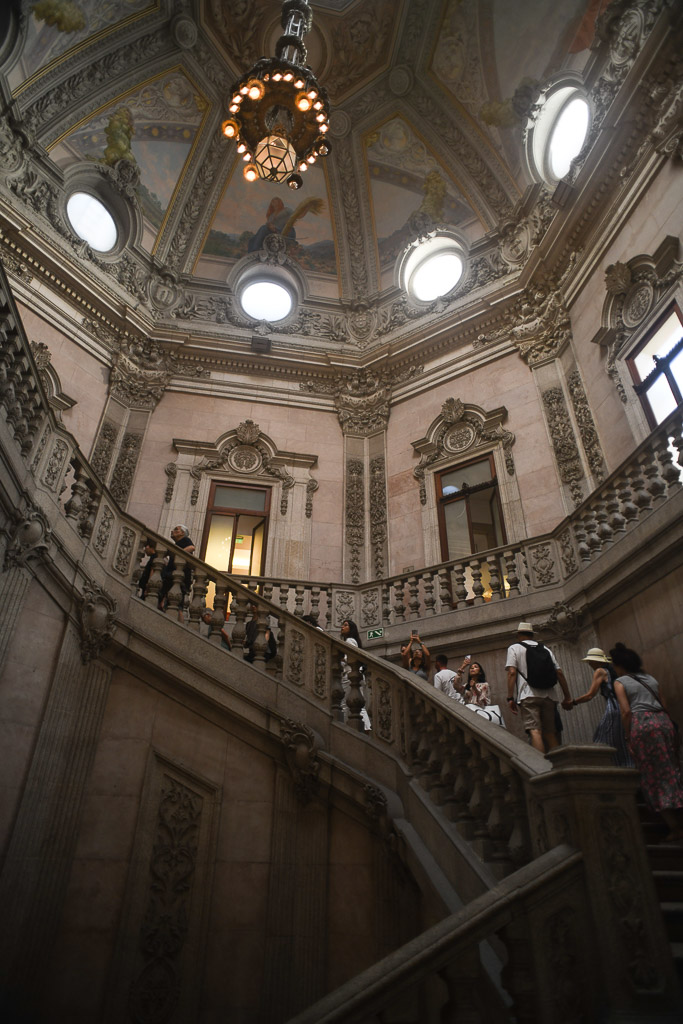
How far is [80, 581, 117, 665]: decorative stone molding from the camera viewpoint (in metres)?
6.20

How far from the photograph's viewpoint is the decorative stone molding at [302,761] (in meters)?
5.94

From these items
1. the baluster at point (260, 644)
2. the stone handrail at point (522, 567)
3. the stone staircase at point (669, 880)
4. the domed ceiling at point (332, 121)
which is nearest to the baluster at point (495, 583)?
the stone handrail at point (522, 567)

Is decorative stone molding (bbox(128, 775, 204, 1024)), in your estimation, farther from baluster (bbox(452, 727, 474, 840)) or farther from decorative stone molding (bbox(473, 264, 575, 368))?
decorative stone molding (bbox(473, 264, 575, 368))

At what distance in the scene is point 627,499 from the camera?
25.8 feet

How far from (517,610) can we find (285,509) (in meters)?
6.18

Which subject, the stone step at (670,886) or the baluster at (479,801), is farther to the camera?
the baluster at (479,801)

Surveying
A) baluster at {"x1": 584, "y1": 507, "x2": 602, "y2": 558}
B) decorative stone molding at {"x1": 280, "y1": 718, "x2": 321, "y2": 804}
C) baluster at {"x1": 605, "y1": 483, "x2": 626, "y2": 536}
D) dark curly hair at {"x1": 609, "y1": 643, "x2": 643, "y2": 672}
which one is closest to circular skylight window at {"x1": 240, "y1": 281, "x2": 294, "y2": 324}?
baluster at {"x1": 584, "y1": 507, "x2": 602, "y2": 558}

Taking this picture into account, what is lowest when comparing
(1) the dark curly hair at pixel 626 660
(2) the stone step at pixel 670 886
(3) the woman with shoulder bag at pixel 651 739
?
(2) the stone step at pixel 670 886

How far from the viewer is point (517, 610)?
9.46 m

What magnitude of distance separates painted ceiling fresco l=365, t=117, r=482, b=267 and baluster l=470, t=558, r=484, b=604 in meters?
11.0

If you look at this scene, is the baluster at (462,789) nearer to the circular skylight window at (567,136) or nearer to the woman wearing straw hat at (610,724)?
the woman wearing straw hat at (610,724)

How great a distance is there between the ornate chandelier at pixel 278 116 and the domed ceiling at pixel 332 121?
466 cm

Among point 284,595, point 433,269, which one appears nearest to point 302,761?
point 284,595

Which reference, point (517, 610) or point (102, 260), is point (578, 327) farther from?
point (102, 260)
